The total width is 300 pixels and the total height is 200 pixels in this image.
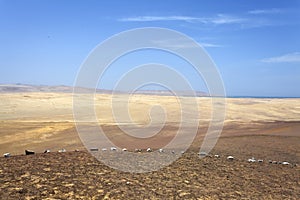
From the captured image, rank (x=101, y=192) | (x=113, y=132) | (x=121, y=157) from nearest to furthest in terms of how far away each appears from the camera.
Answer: (x=101, y=192) → (x=121, y=157) → (x=113, y=132)

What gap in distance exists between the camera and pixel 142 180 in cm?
902

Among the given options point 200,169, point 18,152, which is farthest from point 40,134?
point 200,169

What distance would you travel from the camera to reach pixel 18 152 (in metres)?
16.1

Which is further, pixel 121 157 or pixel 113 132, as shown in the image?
Answer: pixel 113 132

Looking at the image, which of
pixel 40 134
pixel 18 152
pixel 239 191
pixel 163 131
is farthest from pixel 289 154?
pixel 40 134

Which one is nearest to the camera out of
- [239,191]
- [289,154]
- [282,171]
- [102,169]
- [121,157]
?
[239,191]

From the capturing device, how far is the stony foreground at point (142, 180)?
774 cm

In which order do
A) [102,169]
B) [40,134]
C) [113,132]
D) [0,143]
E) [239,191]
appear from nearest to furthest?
[239,191] → [102,169] → [0,143] → [40,134] → [113,132]

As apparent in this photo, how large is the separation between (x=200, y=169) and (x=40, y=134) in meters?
14.2

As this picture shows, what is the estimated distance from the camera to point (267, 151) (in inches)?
571

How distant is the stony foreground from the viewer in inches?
305

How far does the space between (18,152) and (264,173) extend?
1227cm

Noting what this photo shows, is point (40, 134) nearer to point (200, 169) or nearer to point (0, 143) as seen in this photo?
point (0, 143)

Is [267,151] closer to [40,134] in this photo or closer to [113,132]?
[113,132]
